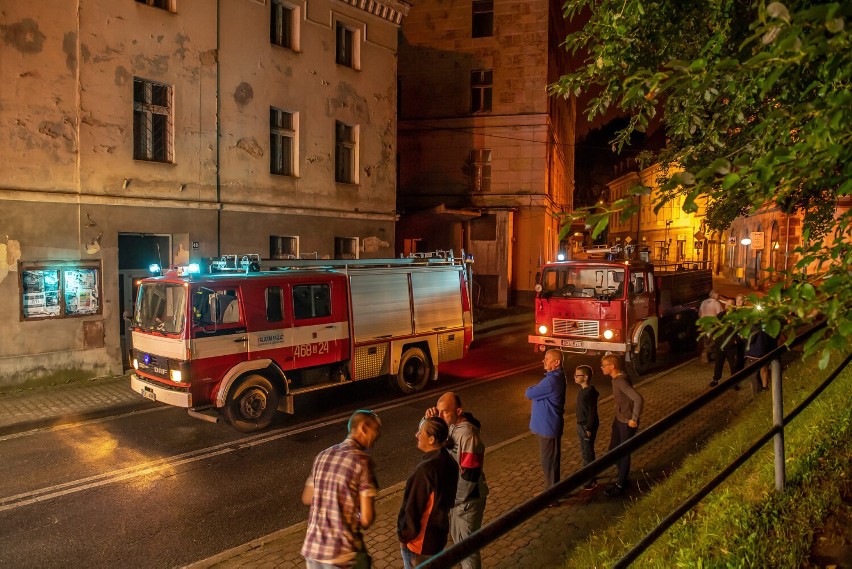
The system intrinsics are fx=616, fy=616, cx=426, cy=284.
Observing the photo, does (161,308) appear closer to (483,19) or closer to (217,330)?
(217,330)

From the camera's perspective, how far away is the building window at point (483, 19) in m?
28.7

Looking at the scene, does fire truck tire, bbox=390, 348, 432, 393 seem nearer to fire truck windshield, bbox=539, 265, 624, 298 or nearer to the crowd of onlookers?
fire truck windshield, bbox=539, 265, 624, 298

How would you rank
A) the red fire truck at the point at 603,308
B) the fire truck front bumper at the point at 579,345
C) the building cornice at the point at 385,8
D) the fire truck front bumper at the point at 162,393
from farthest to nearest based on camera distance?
the building cornice at the point at 385,8
the red fire truck at the point at 603,308
the fire truck front bumper at the point at 579,345
the fire truck front bumper at the point at 162,393

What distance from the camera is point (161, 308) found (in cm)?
992

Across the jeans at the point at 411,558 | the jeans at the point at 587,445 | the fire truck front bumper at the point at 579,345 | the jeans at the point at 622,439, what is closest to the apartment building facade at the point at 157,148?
the fire truck front bumper at the point at 579,345

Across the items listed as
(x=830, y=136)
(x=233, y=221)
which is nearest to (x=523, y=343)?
(x=233, y=221)

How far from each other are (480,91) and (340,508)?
2752 cm

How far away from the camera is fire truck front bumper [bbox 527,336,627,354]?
13883 mm

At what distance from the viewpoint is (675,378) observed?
13.7m

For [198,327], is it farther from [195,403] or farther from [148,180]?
[148,180]

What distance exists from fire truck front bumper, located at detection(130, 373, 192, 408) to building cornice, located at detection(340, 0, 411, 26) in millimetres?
13997

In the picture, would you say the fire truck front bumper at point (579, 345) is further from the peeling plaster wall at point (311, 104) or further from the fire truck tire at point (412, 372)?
the peeling plaster wall at point (311, 104)

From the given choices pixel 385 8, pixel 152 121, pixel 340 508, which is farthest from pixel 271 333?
pixel 385 8

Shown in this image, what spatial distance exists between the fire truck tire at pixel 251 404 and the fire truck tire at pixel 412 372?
3032 millimetres
